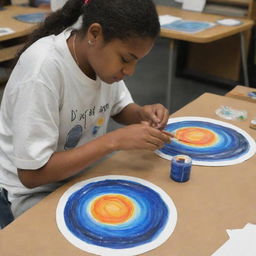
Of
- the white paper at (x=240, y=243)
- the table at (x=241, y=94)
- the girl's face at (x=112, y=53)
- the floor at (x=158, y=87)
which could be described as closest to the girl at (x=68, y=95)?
the girl's face at (x=112, y=53)

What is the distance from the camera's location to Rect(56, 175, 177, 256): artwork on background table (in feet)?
2.60

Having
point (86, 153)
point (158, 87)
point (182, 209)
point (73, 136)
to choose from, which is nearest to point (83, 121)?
point (73, 136)

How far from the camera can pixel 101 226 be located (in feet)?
A: 2.75

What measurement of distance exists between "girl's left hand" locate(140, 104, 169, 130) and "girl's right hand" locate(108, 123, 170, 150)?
0.17 meters

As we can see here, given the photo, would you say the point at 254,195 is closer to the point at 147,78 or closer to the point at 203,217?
the point at 203,217

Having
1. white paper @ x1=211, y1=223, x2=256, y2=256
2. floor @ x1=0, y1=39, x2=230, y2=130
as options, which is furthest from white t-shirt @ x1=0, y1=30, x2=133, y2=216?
floor @ x1=0, y1=39, x2=230, y2=130

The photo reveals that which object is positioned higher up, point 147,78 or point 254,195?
point 254,195

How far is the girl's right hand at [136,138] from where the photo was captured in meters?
1.04

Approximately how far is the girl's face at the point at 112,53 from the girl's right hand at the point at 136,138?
0.16 meters

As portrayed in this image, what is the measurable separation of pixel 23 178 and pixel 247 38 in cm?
287

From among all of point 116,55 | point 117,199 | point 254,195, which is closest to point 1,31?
point 116,55

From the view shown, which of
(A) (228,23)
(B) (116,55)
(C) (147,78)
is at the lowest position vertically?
(C) (147,78)

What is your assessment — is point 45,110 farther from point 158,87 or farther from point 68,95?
point 158,87

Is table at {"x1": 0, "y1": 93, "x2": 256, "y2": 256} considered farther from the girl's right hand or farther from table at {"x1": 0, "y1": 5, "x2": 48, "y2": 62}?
table at {"x1": 0, "y1": 5, "x2": 48, "y2": 62}
